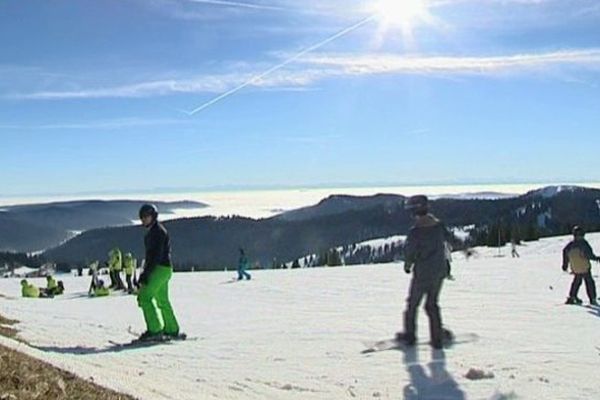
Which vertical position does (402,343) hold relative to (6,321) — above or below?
above

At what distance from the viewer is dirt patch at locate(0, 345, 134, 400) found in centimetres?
572

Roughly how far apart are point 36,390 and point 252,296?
16.7 metres

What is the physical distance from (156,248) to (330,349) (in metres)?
3.04

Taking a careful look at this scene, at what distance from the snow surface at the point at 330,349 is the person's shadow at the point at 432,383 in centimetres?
2

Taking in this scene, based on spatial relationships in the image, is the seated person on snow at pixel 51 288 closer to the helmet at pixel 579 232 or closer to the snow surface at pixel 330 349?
the snow surface at pixel 330 349

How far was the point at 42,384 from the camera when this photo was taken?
5.92m

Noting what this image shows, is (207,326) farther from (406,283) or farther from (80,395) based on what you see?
(406,283)

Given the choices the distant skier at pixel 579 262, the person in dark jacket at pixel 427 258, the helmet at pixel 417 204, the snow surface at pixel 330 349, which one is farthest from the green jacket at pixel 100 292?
the helmet at pixel 417 204

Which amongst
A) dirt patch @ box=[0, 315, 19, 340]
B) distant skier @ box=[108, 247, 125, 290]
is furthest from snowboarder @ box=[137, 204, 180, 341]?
distant skier @ box=[108, 247, 125, 290]

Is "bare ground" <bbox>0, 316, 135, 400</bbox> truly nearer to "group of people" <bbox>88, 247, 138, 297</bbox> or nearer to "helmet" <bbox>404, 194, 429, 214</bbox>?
"helmet" <bbox>404, 194, 429, 214</bbox>

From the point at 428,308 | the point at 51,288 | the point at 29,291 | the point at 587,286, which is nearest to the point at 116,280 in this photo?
the point at 51,288

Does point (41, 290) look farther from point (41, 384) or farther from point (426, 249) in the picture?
point (41, 384)

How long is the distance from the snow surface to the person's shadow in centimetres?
2

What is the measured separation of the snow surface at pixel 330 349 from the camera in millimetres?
7586
